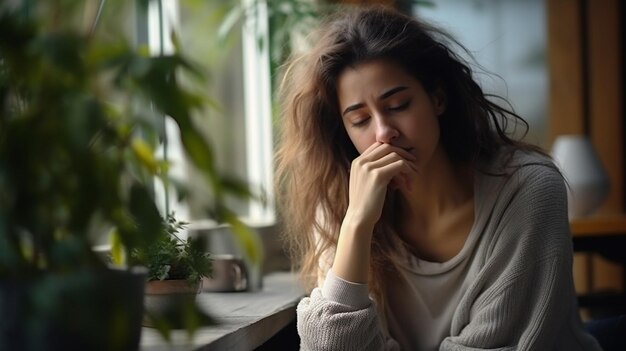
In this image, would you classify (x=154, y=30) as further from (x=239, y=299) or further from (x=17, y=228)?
(x=17, y=228)

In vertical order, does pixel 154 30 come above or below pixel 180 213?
above

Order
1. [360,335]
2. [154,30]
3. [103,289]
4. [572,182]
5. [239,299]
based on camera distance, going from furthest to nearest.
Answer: [572,182], [154,30], [239,299], [360,335], [103,289]

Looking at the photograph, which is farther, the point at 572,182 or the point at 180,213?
the point at 572,182

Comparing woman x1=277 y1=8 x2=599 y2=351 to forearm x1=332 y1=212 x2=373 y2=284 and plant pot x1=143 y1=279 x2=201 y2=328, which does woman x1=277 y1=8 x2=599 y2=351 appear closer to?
forearm x1=332 y1=212 x2=373 y2=284

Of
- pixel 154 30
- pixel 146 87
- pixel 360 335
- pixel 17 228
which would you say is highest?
pixel 154 30

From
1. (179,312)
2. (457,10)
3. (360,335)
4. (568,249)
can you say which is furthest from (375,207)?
(457,10)

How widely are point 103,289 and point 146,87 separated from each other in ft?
0.63

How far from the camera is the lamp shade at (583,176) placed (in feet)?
11.9

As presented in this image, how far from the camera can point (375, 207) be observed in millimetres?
1833

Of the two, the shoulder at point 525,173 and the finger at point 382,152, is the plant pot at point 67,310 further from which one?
the shoulder at point 525,173

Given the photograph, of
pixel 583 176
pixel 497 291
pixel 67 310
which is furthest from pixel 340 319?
pixel 583 176

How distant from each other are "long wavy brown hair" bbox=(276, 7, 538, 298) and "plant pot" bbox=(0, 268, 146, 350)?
937 millimetres

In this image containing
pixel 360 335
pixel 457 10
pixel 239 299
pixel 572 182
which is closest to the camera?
pixel 360 335

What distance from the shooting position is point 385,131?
1.85 metres
